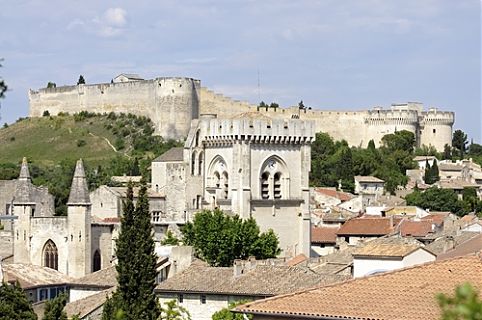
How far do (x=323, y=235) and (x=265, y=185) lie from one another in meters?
8.84

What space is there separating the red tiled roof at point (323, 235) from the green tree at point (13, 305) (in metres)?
34.1

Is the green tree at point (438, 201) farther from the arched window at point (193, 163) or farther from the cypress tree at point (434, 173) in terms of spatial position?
the arched window at point (193, 163)

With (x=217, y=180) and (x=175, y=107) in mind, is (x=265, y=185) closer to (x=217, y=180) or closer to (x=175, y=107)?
(x=217, y=180)

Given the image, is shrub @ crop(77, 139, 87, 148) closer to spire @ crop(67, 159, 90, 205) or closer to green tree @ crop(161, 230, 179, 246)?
green tree @ crop(161, 230, 179, 246)

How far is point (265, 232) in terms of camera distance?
53.8m

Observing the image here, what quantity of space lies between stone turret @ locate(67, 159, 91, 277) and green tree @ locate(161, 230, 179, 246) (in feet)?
10.3

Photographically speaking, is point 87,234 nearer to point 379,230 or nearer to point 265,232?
point 265,232

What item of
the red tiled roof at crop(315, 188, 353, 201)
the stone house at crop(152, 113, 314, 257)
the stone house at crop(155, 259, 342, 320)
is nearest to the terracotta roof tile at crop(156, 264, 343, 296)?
the stone house at crop(155, 259, 342, 320)

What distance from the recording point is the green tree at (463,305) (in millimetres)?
8312

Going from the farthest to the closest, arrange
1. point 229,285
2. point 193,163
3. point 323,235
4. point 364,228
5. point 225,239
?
point 323,235 < point 364,228 < point 193,163 < point 225,239 < point 229,285

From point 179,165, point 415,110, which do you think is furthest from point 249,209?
point 415,110

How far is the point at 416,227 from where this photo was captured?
57781 mm

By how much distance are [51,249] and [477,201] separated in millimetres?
51553

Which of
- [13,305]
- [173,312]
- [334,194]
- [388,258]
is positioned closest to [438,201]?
[334,194]
